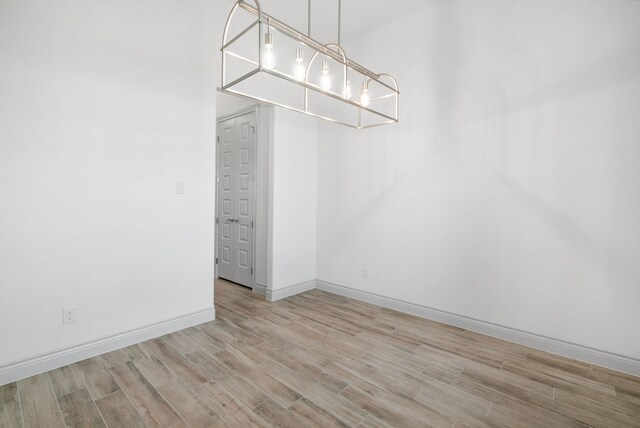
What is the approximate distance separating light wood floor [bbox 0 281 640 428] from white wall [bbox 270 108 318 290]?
1172 millimetres

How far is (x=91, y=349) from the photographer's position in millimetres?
2311

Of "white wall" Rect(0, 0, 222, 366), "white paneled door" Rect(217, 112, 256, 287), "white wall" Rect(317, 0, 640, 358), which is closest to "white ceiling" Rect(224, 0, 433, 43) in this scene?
"white wall" Rect(317, 0, 640, 358)

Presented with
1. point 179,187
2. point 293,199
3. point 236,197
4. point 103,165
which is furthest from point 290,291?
point 103,165

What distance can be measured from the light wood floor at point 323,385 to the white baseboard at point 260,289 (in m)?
1.02

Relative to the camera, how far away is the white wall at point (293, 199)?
372cm

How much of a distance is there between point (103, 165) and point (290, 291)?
2.43 metres

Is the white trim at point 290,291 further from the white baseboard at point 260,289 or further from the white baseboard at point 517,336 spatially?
the white baseboard at point 517,336

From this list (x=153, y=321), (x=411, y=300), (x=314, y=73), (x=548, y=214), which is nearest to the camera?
(x=548, y=214)

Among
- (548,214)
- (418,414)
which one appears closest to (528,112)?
(548,214)

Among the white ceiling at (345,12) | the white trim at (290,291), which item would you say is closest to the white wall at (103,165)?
the white ceiling at (345,12)

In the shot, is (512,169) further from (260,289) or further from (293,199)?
(260,289)

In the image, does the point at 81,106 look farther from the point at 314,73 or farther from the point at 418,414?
the point at 418,414

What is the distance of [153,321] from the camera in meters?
2.65

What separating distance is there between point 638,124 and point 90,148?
393cm
